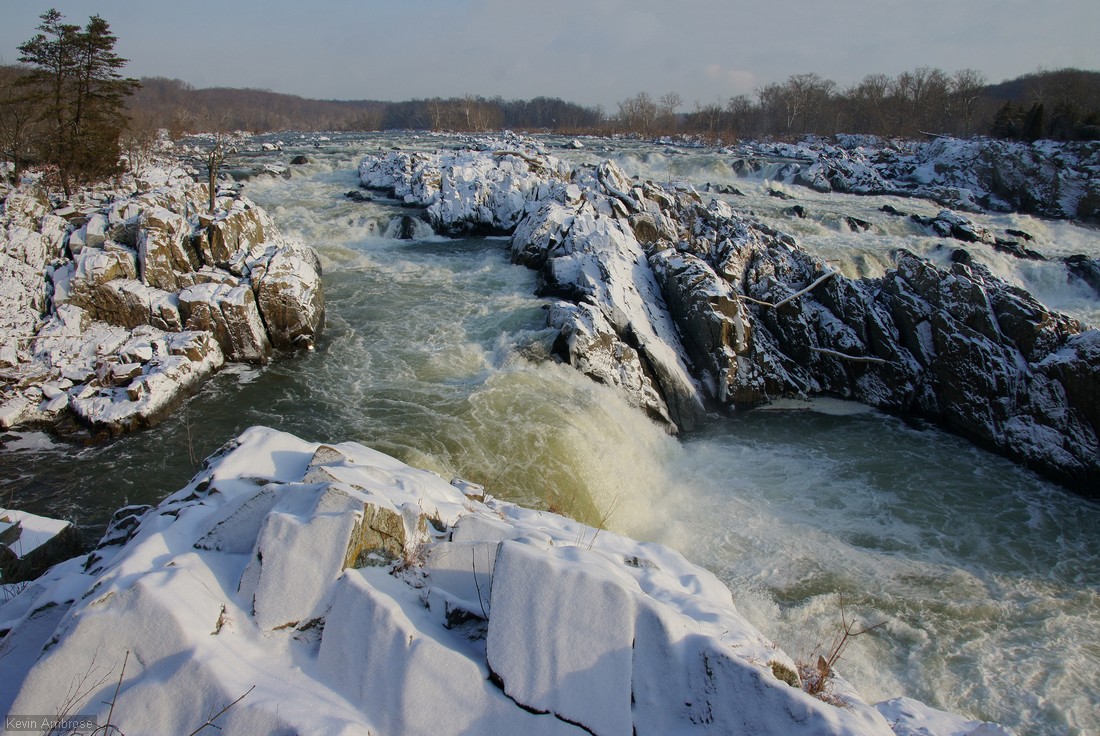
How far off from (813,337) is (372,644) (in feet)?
42.3

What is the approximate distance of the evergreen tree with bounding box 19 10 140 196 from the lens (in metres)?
16.6

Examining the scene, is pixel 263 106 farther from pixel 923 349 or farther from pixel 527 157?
pixel 923 349

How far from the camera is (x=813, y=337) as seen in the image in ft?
43.9

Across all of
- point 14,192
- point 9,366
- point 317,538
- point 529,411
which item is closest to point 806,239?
point 529,411

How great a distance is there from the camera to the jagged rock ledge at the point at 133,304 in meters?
10.0

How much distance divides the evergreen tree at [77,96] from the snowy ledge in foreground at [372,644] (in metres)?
18.8

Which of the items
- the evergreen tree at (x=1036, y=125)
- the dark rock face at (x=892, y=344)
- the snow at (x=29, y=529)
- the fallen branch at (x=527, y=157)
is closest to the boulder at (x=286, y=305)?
the dark rock face at (x=892, y=344)

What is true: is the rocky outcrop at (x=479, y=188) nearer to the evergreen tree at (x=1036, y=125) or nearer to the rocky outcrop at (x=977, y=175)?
the rocky outcrop at (x=977, y=175)

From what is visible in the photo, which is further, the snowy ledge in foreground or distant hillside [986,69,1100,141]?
distant hillside [986,69,1100,141]

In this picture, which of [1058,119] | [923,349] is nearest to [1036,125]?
[1058,119]

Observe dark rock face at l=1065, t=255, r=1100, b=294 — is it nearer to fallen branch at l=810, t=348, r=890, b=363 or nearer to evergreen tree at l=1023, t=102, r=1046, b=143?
fallen branch at l=810, t=348, r=890, b=363

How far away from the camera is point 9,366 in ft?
33.2

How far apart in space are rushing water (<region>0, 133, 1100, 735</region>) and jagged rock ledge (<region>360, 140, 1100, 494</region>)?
2.22 ft

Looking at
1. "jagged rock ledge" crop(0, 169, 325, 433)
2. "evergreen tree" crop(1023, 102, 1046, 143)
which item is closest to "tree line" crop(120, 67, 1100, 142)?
"evergreen tree" crop(1023, 102, 1046, 143)
